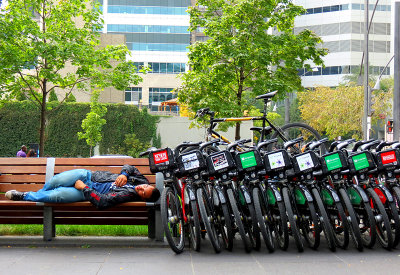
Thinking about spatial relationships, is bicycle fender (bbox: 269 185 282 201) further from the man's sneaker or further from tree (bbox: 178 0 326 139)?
tree (bbox: 178 0 326 139)

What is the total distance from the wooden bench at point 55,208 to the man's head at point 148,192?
0.17 m

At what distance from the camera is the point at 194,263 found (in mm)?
5879

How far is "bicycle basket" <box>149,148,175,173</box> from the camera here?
6.64 m

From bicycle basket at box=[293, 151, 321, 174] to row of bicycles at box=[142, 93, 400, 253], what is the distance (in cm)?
1

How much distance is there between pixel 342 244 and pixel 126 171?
2.64 metres

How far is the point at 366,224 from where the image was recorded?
21.7ft

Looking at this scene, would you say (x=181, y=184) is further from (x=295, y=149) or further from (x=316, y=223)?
(x=295, y=149)

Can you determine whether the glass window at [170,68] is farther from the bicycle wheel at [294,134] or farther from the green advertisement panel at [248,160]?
the green advertisement panel at [248,160]

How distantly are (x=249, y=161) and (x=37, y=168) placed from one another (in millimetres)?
2693

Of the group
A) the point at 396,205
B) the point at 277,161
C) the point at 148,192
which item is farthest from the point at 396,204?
the point at 148,192

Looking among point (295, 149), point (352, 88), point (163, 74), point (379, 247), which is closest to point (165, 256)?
point (379, 247)

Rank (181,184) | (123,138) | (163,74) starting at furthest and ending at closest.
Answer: (163,74), (123,138), (181,184)

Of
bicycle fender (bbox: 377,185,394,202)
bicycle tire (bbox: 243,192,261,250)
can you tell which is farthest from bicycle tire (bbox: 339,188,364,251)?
bicycle tire (bbox: 243,192,261,250)

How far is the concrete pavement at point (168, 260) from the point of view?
554cm
